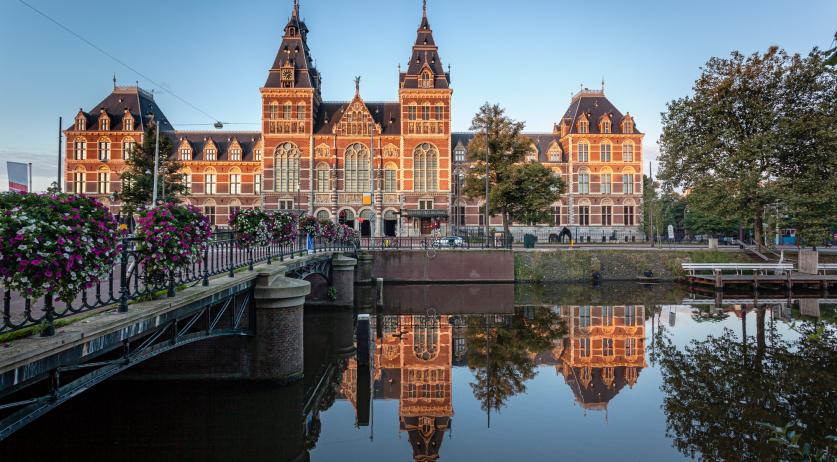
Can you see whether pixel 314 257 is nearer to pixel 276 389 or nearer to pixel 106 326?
pixel 276 389

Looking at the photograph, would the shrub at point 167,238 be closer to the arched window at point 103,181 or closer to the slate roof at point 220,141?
the slate roof at point 220,141

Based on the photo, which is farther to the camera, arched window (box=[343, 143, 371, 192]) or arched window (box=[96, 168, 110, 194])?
arched window (box=[96, 168, 110, 194])

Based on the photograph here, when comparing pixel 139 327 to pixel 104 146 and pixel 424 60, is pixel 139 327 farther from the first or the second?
pixel 104 146

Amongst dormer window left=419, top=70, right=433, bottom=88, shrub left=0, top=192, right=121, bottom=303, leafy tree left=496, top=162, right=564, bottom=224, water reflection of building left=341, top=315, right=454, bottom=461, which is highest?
dormer window left=419, top=70, right=433, bottom=88

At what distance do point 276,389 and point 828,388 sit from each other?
1290cm

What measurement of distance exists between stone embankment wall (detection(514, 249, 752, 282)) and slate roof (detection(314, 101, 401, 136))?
21.3 metres

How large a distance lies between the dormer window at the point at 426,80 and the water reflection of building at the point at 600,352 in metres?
29.6

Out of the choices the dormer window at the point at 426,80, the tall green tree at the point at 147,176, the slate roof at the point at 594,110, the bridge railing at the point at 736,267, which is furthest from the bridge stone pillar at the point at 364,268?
the slate roof at the point at 594,110

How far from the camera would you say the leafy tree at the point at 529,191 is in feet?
108

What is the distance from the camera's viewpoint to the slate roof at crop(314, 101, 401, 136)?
1841 inches

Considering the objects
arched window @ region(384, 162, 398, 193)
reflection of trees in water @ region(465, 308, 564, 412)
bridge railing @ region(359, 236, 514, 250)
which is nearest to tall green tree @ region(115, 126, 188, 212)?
bridge railing @ region(359, 236, 514, 250)

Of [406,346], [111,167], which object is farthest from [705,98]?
[111,167]

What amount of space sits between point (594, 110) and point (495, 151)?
74.6 ft

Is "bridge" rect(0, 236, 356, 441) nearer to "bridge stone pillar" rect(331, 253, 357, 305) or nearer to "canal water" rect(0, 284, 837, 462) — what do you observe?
"canal water" rect(0, 284, 837, 462)
